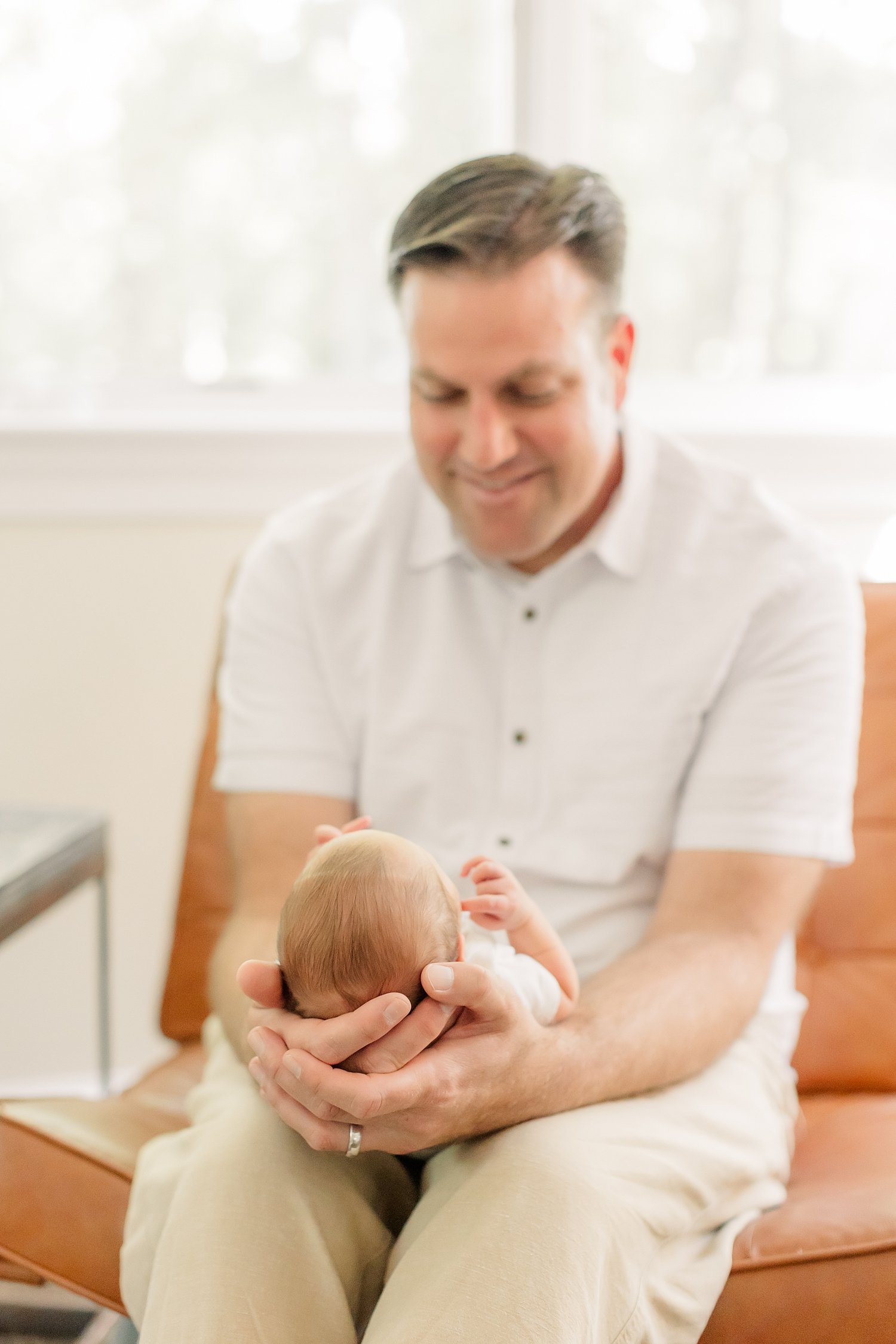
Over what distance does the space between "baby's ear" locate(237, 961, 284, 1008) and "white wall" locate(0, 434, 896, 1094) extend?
123 centimetres

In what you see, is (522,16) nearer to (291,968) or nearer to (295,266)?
(295,266)

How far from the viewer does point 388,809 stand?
4.92 feet

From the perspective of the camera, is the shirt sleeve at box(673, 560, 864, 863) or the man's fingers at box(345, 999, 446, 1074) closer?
the man's fingers at box(345, 999, 446, 1074)

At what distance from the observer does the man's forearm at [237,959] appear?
1.30m

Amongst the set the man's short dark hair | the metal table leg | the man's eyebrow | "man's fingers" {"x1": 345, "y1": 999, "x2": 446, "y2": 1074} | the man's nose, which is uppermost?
the man's short dark hair

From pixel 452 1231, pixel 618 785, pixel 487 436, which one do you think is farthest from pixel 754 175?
pixel 452 1231

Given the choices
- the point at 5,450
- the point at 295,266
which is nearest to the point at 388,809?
the point at 5,450

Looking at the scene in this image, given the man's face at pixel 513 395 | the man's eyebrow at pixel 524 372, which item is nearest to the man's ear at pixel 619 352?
the man's face at pixel 513 395

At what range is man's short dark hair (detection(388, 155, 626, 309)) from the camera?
4.33ft

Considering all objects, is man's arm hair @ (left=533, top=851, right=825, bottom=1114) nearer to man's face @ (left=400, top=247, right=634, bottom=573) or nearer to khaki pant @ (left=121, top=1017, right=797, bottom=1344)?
khaki pant @ (left=121, top=1017, right=797, bottom=1344)

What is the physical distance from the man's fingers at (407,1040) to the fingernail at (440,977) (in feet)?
0.13

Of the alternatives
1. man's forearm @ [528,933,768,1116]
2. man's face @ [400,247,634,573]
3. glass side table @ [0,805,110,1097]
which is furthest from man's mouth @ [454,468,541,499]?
glass side table @ [0,805,110,1097]

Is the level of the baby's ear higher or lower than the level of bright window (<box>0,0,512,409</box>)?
lower

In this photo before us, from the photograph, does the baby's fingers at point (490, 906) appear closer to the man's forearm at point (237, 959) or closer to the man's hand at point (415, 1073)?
the man's hand at point (415, 1073)
